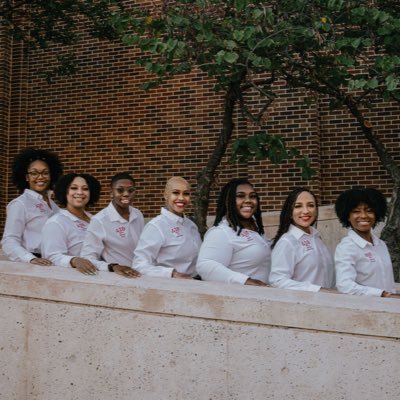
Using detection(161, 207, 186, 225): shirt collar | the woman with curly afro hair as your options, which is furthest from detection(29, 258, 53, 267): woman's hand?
the woman with curly afro hair

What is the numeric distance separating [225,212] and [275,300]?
3.76 ft

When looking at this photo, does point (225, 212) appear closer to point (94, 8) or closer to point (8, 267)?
point (8, 267)

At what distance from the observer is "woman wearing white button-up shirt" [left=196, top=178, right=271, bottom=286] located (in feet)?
14.1

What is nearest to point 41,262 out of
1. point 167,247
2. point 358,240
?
point 167,247

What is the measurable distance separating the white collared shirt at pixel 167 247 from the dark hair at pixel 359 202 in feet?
3.61

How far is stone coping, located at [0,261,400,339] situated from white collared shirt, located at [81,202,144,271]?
38 cm

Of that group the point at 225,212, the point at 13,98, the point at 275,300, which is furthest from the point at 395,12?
the point at 13,98

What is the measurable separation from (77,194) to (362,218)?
222cm

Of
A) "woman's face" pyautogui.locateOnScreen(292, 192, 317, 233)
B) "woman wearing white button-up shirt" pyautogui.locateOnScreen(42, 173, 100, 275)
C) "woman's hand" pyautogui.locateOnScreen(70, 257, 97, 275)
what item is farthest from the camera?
"woman wearing white button-up shirt" pyautogui.locateOnScreen(42, 173, 100, 275)

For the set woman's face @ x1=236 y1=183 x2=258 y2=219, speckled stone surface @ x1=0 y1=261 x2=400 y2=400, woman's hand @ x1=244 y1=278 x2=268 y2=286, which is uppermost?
woman's face @ x1=236 y1=183 x2=258 y2=219

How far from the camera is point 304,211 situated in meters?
4.46

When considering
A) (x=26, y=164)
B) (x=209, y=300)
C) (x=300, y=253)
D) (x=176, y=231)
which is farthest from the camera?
(x=26, y=164)

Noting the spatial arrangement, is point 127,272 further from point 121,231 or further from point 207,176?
point 207,176

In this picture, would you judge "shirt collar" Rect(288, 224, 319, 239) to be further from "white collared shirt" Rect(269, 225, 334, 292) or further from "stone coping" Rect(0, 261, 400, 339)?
"stone coping" Rect(0, 261, 400, 339)
